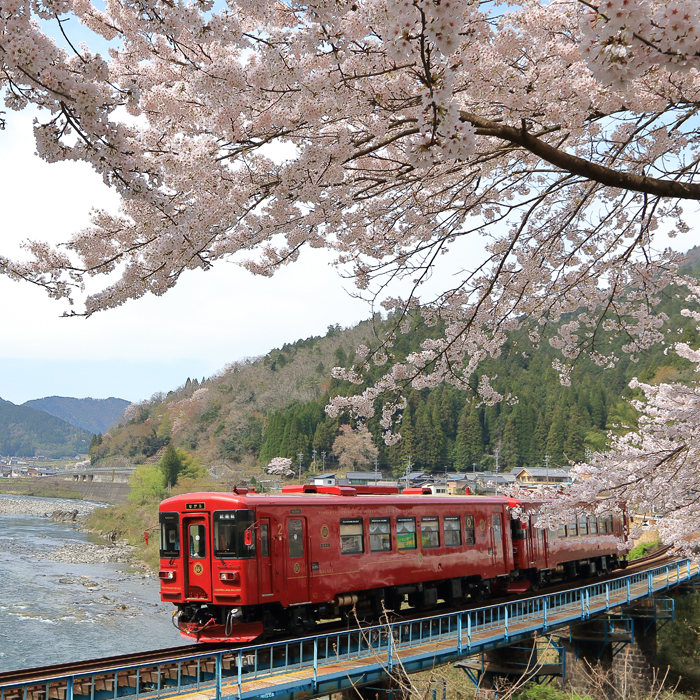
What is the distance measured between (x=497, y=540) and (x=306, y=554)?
536 cm

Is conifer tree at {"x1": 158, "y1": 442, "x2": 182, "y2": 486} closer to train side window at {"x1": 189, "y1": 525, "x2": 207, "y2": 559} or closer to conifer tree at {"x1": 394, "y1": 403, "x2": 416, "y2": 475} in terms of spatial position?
conifer tree at {"x1": 394, "y1": 403, "x2": 416, "y2": 475}

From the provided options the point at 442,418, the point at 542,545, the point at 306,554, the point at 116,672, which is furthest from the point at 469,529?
the point at 442,418

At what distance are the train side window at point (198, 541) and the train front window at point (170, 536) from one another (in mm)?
259

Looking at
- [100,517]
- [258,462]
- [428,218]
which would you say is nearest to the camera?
[428,218]

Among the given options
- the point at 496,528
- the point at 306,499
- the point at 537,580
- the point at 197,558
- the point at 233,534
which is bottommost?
the point at 537,580

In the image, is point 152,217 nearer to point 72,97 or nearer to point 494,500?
point 72,97

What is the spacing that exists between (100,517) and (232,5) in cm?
5563

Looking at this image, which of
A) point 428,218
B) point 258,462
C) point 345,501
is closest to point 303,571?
point 345,501

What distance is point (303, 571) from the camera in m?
9.12

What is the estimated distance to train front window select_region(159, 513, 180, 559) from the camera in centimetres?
939

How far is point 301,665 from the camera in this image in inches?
314

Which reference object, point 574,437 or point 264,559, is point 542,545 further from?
point 574,437

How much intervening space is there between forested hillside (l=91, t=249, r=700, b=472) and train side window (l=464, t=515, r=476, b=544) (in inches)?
1387

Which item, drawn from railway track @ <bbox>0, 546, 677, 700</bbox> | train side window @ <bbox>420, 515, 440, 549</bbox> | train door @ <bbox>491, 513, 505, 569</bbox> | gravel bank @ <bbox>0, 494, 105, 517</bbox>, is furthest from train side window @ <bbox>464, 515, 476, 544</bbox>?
gravel bank @ <bbox>0, 494, 105, 517</bbox>
